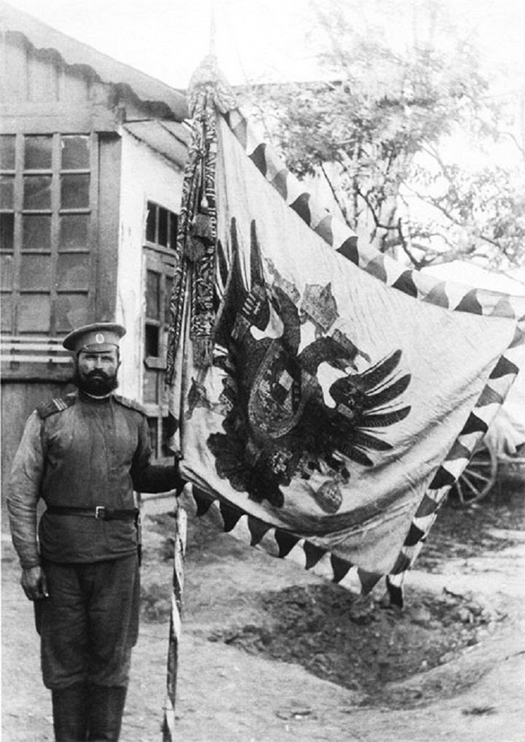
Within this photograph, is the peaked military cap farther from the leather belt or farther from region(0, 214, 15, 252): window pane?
region(0, 214, 15, 252): window pane

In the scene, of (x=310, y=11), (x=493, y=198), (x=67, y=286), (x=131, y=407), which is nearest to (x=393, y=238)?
(x=493, y=198)

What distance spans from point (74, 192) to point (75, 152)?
0.95 ft

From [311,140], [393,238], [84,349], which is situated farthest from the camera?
[393,238]

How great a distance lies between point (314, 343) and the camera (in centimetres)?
371

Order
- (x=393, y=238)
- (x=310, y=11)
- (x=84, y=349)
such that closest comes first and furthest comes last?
(x=84, y=349)
(x=310, y=11)
(x=393, y=238)

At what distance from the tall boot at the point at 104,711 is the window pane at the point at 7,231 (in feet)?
10.8

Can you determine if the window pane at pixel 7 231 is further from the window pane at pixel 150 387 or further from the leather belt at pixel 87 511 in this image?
the leather belt at pixel 87 511

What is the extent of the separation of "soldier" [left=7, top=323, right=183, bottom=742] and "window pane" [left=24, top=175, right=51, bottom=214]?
7.63ft

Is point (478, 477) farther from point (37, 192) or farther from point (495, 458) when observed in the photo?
point (37, 192)

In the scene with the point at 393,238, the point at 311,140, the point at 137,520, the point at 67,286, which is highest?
the point at 311,140

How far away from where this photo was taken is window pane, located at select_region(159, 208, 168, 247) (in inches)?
247

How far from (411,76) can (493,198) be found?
103 cm

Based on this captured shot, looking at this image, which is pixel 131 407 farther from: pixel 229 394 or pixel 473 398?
pixel 473 398

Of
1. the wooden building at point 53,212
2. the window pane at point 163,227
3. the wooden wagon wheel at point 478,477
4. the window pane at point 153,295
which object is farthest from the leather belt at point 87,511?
the wooden wagon wheel at point 478,477
